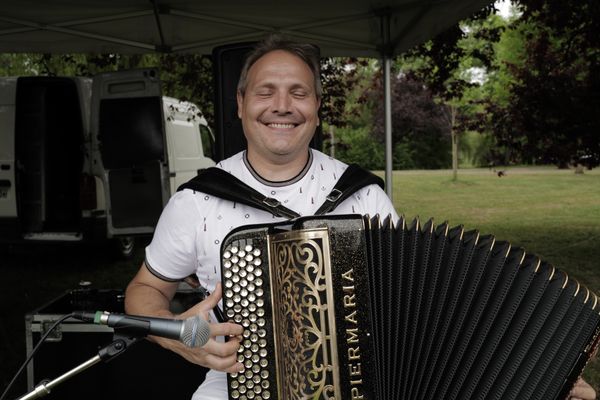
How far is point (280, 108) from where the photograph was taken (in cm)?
188

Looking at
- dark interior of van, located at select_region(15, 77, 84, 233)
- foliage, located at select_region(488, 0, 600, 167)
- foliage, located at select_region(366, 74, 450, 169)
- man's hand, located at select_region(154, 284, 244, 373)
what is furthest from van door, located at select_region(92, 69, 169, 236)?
foliage, located at select_region(366, 74, 450, 169)

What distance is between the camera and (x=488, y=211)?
11.9 metres

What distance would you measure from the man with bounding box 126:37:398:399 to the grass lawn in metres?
2.11

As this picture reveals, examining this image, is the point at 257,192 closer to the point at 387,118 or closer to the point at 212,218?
the point at 212,218

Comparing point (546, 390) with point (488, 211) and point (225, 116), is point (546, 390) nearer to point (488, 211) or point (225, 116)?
point (225, 116)

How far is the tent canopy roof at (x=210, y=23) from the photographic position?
171 inches

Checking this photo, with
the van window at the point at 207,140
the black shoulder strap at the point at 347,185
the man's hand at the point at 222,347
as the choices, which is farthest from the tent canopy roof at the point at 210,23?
the man's hand at the point at 222,347

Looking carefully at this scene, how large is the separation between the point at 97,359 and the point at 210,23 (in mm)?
4036

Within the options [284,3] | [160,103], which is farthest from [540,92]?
[160,103]

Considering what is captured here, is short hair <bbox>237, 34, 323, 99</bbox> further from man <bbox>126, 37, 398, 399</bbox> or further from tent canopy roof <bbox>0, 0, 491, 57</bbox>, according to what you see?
tent canopy roof <bbox>0, 0, 491, 57</bbox>

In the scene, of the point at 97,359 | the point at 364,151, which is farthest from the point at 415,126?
the point at 97,359

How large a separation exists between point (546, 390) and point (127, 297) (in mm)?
1202

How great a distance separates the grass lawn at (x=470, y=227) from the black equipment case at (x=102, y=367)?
88cm

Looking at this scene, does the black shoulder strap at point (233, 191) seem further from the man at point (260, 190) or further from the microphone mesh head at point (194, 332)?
the microphone mesh head at point (194, 332)
